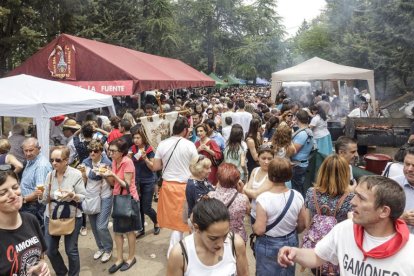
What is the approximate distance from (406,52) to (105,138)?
16.0 metres

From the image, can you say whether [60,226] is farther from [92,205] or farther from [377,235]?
[377,235]

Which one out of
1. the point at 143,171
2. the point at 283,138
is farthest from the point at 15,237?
the point at 283,138

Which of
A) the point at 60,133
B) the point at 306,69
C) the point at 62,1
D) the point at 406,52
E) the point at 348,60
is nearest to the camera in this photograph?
the point at 60,133

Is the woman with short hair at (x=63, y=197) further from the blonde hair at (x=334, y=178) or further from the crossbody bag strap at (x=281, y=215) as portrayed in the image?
the blonde hair at (x=334, y=178)

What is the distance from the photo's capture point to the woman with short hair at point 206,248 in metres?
2.11

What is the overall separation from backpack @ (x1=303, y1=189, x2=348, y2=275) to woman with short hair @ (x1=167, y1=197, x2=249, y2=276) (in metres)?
1.10

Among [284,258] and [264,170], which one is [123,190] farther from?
[284,258]

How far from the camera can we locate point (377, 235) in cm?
197

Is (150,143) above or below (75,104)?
below

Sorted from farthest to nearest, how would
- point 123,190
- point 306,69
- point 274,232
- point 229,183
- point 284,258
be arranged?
point 306,69 → point 123,190 → point 229,183 → point 274,232 → point 284,258

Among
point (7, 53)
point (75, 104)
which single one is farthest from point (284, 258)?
point (7, 53)

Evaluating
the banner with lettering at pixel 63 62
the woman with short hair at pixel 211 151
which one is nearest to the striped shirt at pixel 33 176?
the woman with short hair at pixel 211 151

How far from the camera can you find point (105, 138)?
697 cm

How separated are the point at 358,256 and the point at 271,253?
46.2 inches
